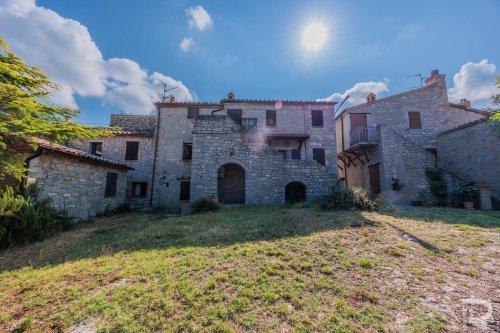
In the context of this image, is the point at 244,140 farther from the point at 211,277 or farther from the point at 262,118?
the point at 211,277

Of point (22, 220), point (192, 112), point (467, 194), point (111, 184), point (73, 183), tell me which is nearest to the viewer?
point (22, 220)

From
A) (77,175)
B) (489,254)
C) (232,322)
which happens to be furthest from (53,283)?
(489,254)

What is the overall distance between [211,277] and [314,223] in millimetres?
4067

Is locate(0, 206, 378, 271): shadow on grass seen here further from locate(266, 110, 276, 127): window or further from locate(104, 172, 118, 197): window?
locate(266, 110, 276, 127): window

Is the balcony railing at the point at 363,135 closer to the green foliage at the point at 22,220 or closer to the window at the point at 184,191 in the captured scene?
the window at the point at 184,191

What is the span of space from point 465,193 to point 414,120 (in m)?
6.57

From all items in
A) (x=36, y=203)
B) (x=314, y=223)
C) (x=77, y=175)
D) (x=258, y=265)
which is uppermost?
(x=77, y=175)

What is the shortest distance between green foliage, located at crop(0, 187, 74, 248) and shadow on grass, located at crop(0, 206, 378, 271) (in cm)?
38

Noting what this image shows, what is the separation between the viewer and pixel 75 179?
967 centimetres

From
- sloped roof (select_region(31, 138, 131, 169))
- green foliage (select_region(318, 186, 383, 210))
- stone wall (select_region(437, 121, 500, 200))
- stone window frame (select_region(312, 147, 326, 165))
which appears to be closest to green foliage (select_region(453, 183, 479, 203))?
stone wall (select_region(437, 121, 500, 200))

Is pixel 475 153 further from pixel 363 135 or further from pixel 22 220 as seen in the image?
pixel 22 220

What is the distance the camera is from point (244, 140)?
11883mm

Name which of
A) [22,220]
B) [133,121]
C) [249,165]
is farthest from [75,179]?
[133,121]

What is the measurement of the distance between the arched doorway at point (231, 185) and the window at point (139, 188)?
5458mm
